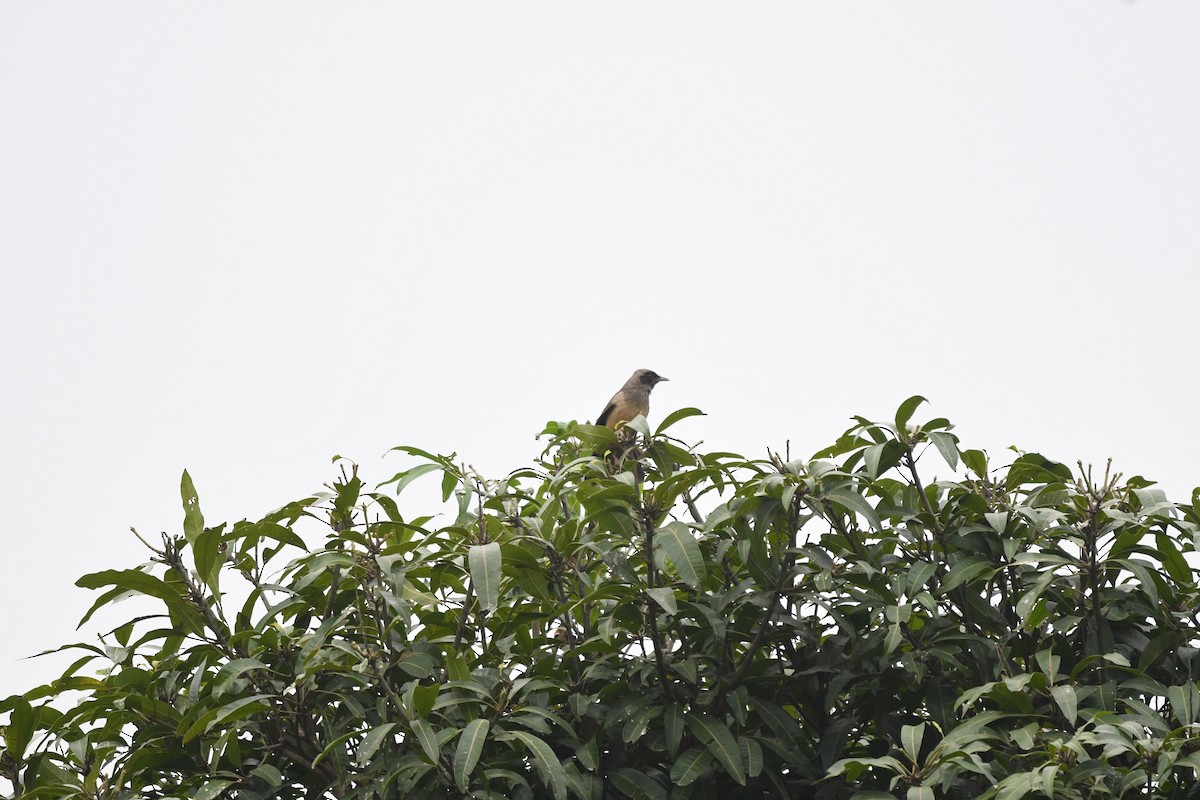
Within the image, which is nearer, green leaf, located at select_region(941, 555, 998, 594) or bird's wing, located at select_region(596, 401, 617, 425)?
green leaf, located at select_region(941, 555, 998, 594)

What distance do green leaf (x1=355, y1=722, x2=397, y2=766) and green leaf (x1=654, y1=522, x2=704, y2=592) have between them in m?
0.82

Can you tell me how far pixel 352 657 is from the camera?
3.48 meters

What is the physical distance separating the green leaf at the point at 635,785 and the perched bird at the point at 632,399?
17.8ft

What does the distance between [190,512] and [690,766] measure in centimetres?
158

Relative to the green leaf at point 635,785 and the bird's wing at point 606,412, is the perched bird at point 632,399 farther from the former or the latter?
the green leaf at point 635,785

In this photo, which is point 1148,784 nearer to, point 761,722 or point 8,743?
point 761,722

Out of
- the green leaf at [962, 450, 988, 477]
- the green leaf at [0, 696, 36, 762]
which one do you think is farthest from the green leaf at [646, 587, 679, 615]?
the green leaf at [0, 696, 36, 762]

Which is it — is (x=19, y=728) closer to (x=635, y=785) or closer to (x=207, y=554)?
(x=207, y=554)

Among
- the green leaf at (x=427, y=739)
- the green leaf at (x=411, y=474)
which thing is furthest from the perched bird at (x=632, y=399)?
the green leaf at (x=427, y=739)

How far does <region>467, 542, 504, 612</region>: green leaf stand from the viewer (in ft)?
10.6

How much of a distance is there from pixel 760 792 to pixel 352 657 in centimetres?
118

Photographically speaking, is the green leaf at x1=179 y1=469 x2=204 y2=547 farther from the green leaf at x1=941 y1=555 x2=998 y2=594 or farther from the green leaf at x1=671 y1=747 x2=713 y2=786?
the green leaf at x1=941 y1=555 x2=998 y2=594

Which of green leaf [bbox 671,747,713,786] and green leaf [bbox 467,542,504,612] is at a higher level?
green leaf [bbox 467,542,504,612]

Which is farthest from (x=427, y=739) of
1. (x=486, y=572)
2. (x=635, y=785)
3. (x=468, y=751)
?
(x=635, y=785)
